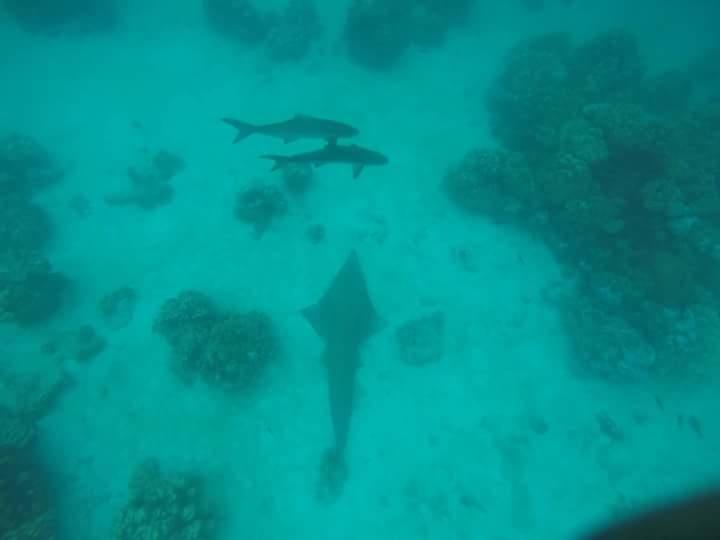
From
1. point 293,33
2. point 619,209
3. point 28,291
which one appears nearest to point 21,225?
point 28,291

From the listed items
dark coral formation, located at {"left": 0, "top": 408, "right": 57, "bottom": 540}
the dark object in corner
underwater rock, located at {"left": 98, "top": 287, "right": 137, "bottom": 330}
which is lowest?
dark coral formation, located at {"left": 0, "top": 408, "right": 57, "bottom": 540}

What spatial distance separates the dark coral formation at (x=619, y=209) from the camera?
10.7 metres

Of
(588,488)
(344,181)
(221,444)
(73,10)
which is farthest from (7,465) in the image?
(73,10)

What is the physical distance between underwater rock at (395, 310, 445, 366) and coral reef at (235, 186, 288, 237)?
540cm

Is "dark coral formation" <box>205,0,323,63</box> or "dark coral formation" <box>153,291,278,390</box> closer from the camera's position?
"dark coral formation" <box>153,291,278,390</box>

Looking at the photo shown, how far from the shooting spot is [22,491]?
29.5ft

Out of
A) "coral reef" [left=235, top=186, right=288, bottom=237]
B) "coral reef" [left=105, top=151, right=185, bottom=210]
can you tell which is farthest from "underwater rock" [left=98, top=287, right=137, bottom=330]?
"coral reef" [left=235, top=186, right=288, bottom=237]

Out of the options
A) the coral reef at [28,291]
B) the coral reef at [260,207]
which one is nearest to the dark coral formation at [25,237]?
the coral reef at [28,291]

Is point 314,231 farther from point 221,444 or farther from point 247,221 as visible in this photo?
point 221,444

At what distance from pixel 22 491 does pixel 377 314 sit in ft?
28.6

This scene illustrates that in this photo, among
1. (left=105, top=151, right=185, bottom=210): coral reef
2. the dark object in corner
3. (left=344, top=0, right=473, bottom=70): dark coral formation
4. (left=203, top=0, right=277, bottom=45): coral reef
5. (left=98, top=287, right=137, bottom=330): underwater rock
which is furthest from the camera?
(left=203, top=0, right=277, bottom=45): coral reef

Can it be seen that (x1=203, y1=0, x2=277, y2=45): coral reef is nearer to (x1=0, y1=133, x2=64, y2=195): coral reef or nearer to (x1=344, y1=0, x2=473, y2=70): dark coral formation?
(x1=344, y1=0, x2=473, y2=70): dark coral formation

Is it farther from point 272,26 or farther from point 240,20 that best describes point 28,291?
point 272,26

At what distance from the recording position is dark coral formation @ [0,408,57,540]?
8.64m
